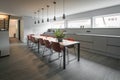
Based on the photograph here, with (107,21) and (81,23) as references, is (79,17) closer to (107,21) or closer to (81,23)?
(81,23)

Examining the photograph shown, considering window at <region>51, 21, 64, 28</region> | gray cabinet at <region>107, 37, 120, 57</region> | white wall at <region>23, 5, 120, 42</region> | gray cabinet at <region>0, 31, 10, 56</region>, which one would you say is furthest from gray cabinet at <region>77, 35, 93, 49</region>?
gray cabinet at <region>0, 31, 10, 56</region>

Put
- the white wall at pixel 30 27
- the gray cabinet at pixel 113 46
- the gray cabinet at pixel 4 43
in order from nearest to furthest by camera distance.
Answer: the gray cabinet at pixel 113 46 < the gray cabinet at pixel 4 43 < the white wall at pixel 30 27

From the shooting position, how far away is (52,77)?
2.34 meters

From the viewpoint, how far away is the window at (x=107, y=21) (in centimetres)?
447

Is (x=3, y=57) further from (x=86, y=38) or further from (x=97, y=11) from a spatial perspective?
(x=97, y=11)

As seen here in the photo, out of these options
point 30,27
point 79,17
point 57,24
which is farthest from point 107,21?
point 30,27

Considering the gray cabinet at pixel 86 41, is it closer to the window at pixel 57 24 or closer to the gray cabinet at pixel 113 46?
the gray cabinet at pixel 113 46

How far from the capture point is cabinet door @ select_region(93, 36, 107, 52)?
4.00m

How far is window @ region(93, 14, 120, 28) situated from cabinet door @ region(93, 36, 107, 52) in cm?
109

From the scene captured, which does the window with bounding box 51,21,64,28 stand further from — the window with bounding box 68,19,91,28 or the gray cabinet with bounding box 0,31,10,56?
the gray cabinet with bounding box 0,31,10,56

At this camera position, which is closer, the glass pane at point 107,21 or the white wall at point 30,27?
the glass pane at point 107,21

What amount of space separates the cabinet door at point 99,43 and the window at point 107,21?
109 cm

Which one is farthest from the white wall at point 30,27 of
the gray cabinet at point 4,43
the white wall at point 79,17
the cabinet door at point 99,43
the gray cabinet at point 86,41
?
the cabinet door at point 99,43

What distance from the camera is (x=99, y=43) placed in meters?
4.19
